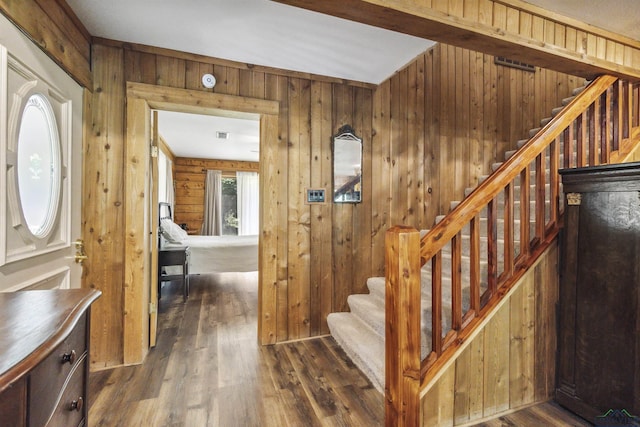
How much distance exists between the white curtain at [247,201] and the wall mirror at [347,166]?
213 inches

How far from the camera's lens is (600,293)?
1579 millimetres

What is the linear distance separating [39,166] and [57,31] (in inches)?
30.5

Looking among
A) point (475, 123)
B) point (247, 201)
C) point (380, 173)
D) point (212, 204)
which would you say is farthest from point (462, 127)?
point (212, 204)

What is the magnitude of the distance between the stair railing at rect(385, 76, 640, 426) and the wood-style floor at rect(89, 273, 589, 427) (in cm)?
46

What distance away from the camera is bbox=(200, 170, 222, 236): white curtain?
289 inches

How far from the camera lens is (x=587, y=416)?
5.28 ft

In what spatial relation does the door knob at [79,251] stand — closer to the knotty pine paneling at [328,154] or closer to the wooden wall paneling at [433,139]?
the knotty pine paneling at [328,154]

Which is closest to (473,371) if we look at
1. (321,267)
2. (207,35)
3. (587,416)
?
(587,416)

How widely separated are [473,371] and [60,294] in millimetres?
1940

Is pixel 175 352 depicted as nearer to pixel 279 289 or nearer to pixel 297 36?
pixel 279 289

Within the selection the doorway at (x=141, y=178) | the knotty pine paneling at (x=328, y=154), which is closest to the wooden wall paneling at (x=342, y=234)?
the knotty pine paneling at (x=328, y=154)

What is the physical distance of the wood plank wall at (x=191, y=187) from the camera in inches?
282

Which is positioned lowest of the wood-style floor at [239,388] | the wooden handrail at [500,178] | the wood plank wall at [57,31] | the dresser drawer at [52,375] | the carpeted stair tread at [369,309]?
the wood-style floor at [239,388]

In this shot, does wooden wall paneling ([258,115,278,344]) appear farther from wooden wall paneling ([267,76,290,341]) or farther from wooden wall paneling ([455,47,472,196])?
wooden wall paneling ([455,47,472,196])
